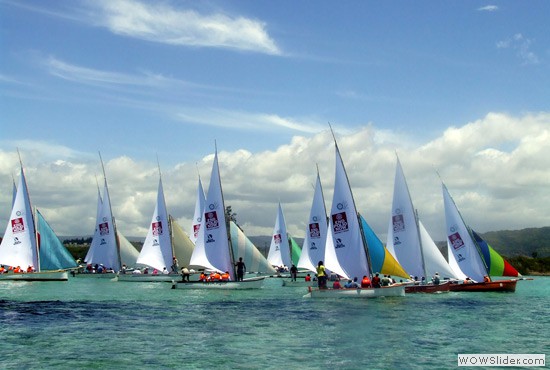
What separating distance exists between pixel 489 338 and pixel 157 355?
1438 centimetres

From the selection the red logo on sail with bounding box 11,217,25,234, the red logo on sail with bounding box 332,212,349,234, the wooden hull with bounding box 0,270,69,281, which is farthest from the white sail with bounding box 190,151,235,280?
the red logo on sail with bounding box 11,217,25,234

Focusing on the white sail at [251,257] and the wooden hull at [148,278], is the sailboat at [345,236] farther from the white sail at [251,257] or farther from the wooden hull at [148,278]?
the wooden hull at [148,278]

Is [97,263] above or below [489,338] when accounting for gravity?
above

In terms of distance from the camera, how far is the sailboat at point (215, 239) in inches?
2389

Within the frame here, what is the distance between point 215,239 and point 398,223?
16268 millimetres

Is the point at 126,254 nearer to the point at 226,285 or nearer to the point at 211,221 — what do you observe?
the point at 211,221

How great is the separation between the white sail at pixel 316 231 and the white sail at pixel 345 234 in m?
22.3

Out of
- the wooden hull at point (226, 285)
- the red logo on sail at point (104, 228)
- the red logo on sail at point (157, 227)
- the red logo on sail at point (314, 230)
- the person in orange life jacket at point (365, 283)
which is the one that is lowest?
the person in orange life jacket at point (365, 283)

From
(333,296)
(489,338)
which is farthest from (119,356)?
(333,296)

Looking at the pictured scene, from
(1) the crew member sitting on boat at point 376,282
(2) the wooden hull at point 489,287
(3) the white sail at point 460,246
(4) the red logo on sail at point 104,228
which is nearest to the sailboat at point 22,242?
(4) the red logo on sail at point 104,228

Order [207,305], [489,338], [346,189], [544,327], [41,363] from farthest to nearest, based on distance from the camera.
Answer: [346,189] → [207,305] → [544,327] → [489,338] → [41,363]

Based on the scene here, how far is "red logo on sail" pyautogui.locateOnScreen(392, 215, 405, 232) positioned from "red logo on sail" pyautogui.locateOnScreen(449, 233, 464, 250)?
479cm

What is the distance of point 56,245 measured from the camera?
77.2m

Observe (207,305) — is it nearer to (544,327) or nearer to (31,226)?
(544,327)
